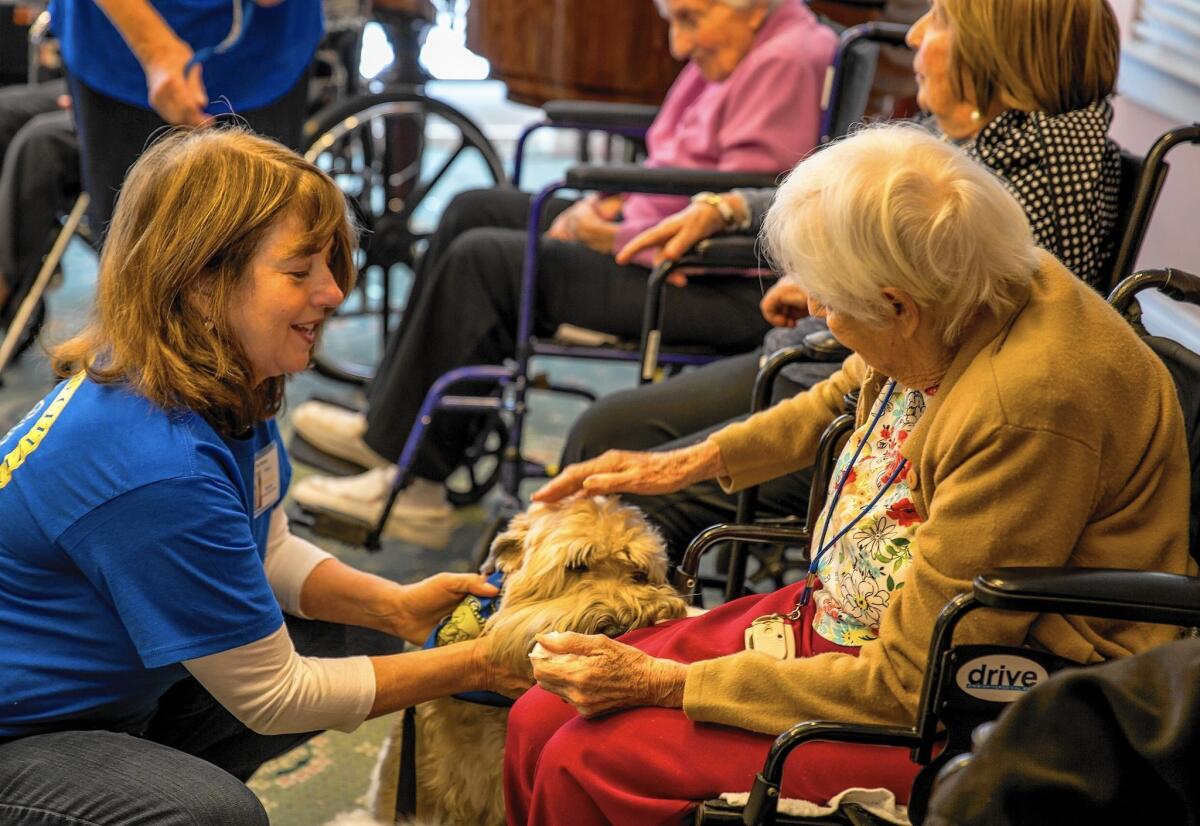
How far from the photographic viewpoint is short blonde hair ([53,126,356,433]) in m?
1.47

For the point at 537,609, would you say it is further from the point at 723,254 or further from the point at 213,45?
the point at 213,45

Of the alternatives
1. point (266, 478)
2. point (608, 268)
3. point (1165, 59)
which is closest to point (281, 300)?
point (266, 478)

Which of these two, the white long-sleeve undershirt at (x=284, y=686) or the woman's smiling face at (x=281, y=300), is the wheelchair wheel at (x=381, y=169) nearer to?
the woman's smiling face at (x=281, y=300)

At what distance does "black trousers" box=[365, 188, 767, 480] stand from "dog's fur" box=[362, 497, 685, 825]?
3.42ft

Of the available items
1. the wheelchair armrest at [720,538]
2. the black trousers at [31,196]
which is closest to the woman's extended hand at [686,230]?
the wheelchair armrest at [720,538]

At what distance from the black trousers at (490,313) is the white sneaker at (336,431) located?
0.48ft

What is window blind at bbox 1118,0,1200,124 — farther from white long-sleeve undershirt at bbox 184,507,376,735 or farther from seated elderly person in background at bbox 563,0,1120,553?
white long-sleeve undershirt at bbox 184,507,376,735

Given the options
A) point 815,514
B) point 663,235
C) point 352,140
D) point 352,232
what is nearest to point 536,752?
point 815,514

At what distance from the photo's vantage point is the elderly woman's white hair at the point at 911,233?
52.3 inches

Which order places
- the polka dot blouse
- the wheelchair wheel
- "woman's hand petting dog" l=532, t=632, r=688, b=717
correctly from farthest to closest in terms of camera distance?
the wheelchair wheel < the polka dot blouse < "woman's hand petting dog" l=532, t=632, r=688, b=717

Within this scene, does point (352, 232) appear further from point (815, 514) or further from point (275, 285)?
point (815, 514)

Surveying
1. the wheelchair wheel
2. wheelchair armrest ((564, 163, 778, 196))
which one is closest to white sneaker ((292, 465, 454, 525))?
the wheelchair wheel

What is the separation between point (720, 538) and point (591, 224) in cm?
132

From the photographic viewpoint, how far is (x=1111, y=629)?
1372mm
